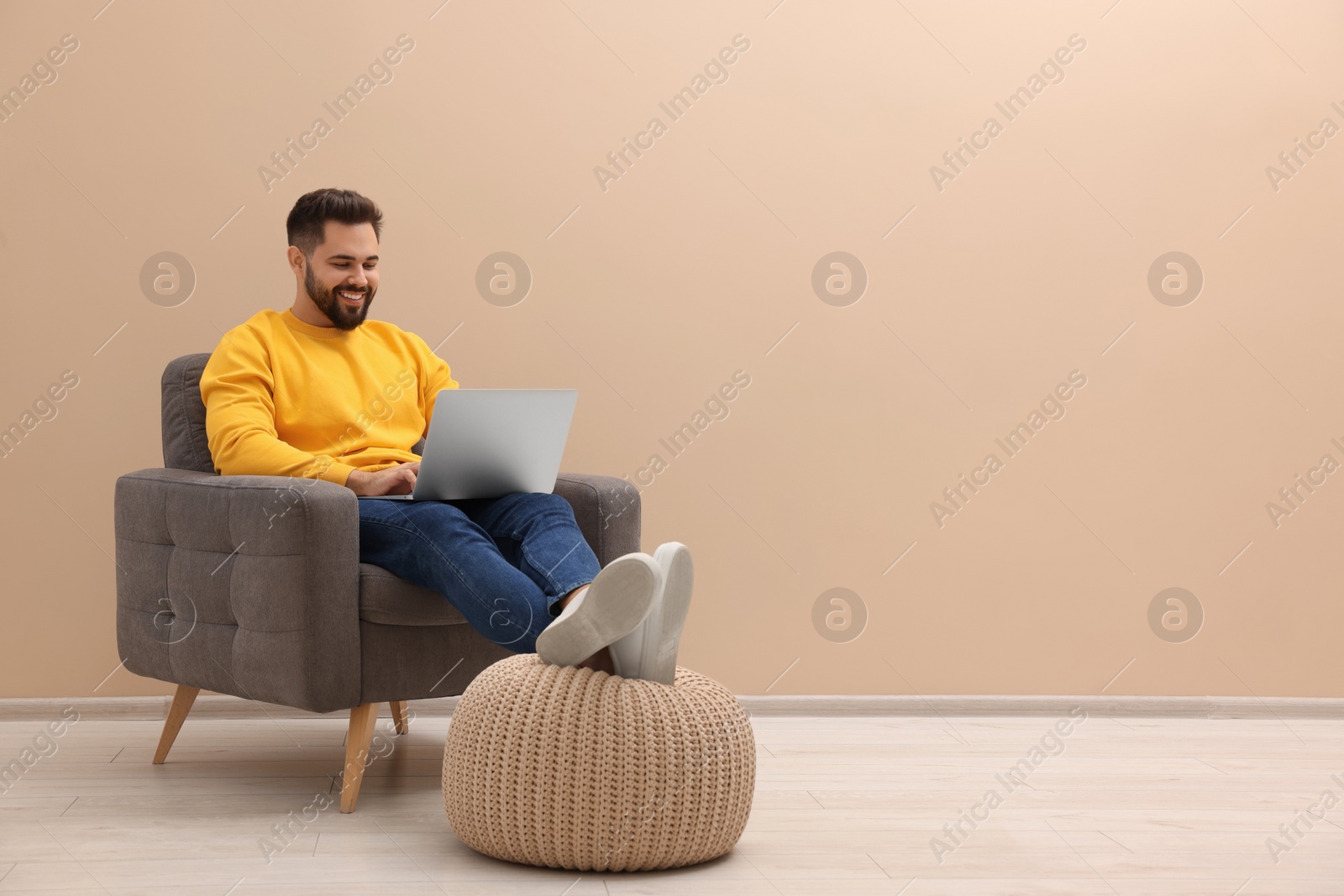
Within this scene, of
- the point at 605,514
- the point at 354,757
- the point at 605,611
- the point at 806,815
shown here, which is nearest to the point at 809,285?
the point at 605,514

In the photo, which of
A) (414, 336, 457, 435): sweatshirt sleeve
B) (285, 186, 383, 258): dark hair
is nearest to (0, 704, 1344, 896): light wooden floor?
(414, 336, 457, 435): sweatshirt sleeve

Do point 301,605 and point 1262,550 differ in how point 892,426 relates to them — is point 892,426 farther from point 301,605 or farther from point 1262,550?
point 301,605

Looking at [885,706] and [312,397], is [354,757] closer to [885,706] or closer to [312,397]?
[312,397]

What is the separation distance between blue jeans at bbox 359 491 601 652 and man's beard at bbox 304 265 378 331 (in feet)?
1.44

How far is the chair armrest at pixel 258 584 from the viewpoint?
1999 millimetres

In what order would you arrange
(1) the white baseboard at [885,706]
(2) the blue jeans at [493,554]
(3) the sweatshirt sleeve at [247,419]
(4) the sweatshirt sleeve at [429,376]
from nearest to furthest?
(2) the blue jeans at [493,554] < (3) the sweatshirt sleeve at [247,419] < (4) the sweatshirt sleeve at [429,376] < (1) the white baseboard at [885,706]

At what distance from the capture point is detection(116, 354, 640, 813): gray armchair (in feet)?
6.57

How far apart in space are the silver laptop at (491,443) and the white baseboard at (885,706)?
33.5 inches

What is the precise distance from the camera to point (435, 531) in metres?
2.03

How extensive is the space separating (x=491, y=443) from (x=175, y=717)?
0.95m

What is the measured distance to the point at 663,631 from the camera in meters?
1.78

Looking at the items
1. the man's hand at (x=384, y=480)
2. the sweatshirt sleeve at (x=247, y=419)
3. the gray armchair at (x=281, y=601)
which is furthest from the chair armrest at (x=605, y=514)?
the sweatshirt sleeve at (x=247, y=419)

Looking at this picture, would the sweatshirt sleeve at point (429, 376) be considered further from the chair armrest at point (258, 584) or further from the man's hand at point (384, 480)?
the chair armrest at point (258, 584)

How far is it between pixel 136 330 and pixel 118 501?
631mm
